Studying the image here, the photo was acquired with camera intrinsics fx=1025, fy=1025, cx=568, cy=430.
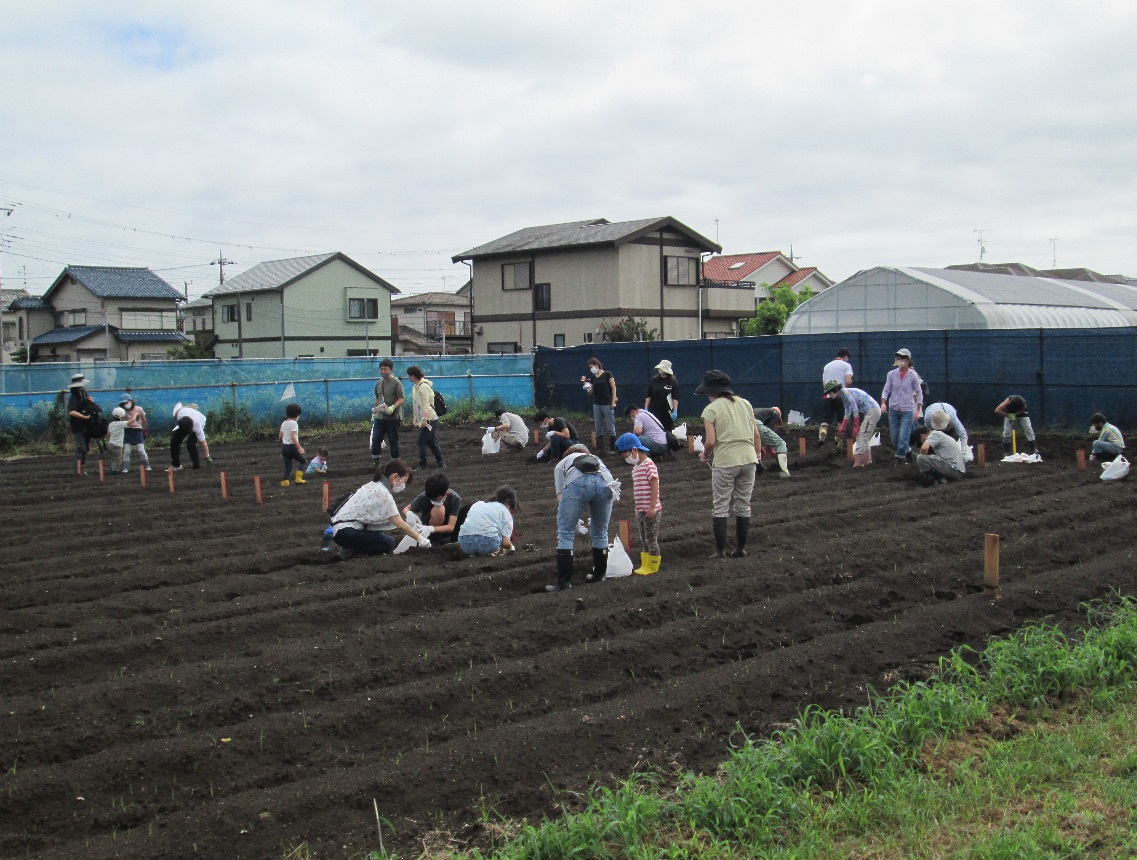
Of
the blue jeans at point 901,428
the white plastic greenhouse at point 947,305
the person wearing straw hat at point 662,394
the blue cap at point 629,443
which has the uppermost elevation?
the white plastic greenhouse at point 947,305

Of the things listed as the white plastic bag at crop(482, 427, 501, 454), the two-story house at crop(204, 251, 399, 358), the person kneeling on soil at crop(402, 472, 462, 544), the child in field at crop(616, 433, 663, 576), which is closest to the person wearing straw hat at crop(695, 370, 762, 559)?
the child in field at crop(616, 433, 663, 576)

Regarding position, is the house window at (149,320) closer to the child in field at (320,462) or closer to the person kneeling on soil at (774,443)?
the child in field at (320,462)

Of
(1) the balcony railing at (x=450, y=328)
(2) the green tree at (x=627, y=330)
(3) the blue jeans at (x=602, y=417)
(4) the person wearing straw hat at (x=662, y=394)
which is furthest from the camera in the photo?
(1) the balcony railing at (x=450, y=328)

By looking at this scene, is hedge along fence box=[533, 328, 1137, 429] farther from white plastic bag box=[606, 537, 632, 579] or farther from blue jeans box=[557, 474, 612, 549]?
blue jeans box=[557, 474, 612, 549]

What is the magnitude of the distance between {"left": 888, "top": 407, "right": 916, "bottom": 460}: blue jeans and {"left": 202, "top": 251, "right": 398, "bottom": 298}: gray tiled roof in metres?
34.5

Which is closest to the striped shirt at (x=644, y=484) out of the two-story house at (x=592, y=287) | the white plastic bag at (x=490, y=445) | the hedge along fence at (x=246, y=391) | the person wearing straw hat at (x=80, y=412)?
the white plastic bag at (x=490, y=445)

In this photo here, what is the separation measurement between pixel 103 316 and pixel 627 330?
26.1m

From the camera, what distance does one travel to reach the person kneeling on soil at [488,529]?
927cm

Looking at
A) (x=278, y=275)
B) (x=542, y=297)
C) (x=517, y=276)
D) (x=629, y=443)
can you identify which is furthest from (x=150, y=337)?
(x=629, y=443)

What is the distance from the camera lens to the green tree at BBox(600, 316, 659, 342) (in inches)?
1439

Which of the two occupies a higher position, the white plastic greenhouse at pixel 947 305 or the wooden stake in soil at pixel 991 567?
the white plastic greenhouse at pixel 947 305

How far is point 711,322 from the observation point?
4153 cm

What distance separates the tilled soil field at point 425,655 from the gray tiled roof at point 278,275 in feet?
114

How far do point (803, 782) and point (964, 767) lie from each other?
0.81 m
